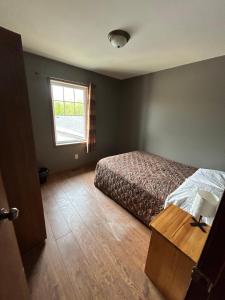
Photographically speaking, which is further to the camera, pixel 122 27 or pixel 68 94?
pixel 68 94

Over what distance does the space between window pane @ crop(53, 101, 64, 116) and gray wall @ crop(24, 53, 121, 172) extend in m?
0.18

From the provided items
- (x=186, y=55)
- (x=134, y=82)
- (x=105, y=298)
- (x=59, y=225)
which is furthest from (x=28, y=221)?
(x=134, y=82)

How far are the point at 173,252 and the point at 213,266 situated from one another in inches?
28.8

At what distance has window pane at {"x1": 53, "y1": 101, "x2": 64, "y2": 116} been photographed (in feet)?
9.05

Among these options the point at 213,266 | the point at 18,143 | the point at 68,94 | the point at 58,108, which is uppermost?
the point at 68,94

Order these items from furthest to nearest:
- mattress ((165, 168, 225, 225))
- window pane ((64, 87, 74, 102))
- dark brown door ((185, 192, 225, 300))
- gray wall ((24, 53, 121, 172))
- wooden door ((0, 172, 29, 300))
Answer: window pane ((64, 87, 74, 102)), gray wall ((24, 53, 121, 172)), mattress ((165, 168, 225, 225)), wooden door ((0, 172, 29, 300)), dark brown door ((185, 192, 225, 300))

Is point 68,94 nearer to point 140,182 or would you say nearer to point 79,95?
point 79,95

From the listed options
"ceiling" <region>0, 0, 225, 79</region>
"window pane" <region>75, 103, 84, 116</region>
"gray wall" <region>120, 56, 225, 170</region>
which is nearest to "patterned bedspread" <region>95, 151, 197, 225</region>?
"gray wall" <region>120, 56, 225, 170</region>

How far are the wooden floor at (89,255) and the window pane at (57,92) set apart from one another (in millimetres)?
1942

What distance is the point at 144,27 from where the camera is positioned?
4.73 feet

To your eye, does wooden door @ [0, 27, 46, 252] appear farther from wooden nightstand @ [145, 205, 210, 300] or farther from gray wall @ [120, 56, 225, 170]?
gray wall @ [120, 56, 225, 170]

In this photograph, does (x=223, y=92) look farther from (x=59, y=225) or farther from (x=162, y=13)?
(x=59, y=225)

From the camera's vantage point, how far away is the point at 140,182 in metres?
1.82

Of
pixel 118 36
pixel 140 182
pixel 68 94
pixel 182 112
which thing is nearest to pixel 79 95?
pixel 68 94
